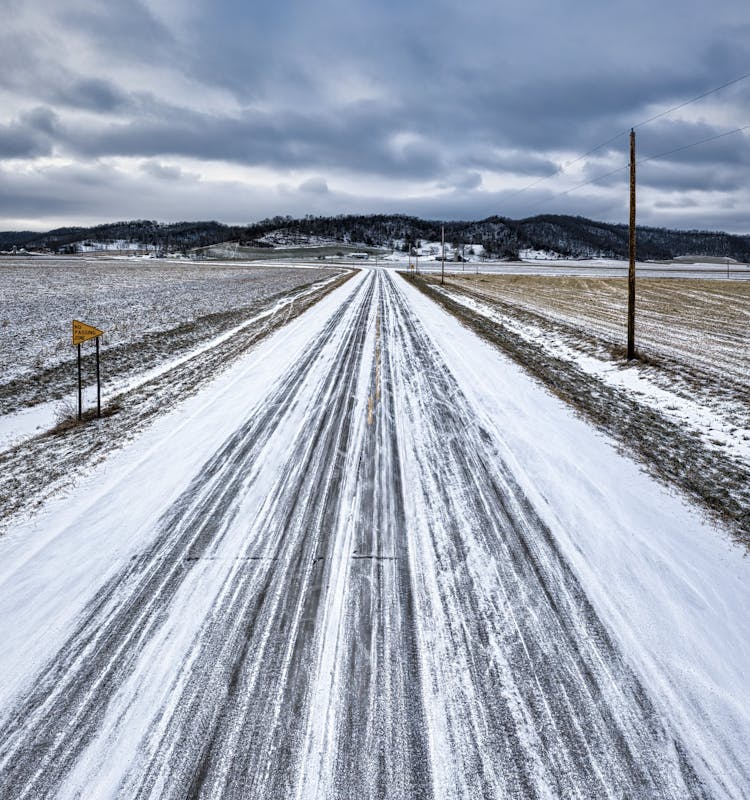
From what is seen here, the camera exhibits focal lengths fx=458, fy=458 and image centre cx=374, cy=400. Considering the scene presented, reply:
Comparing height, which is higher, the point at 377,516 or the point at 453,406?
the point at 453,406

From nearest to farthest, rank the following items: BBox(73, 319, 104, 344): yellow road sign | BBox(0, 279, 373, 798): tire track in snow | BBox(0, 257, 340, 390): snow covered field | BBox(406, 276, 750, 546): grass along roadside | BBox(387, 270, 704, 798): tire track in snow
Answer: BBox(387, 270, 704, 798): tire track in snow → BBox(0, 279, 373, 798): tire track in snow → BBox(406, 276, 750, 546): grass along roadside → BBox(73, 319, 104, 344): yellow road sign → BBox(0, 257, 340, 390): snow covered field

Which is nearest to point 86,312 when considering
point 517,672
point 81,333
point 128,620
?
point 81,333

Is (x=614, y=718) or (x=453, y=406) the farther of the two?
(x=453, y=406)

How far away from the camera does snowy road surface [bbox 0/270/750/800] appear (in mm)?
3475

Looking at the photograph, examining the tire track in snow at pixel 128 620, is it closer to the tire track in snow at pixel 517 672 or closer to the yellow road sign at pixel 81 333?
the tire track in snow at pixel 517 672

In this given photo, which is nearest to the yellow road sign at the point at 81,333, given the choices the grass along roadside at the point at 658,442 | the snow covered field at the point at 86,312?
the snow covered field at the point at 86,312

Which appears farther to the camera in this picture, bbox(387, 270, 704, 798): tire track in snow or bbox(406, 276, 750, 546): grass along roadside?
bbox(406, 276, 750, 546): grass along roadside

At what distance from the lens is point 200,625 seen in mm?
4777

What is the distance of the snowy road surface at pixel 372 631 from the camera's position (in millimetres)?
3475

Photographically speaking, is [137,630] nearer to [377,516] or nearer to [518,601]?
[377,516]

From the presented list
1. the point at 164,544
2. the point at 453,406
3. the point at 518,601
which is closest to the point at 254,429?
the point at 164,544

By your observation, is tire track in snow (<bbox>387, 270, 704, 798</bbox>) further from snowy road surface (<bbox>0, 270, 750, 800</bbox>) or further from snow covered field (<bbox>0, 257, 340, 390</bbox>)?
snow covered field (<bbox>0, 257, 340, 390</bbox>)

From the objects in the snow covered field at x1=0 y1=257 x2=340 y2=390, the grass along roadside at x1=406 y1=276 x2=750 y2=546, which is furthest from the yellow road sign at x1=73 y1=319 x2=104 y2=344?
the grass along roadside at x1=406 y1=276 x2=750 y2=546

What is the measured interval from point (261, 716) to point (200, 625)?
134 centimetres
